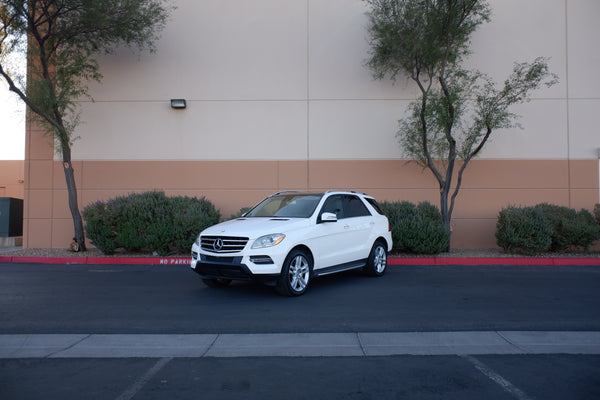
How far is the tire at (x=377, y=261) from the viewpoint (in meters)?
9.64

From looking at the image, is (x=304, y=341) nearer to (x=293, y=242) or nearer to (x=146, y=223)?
(x=293, y=242)

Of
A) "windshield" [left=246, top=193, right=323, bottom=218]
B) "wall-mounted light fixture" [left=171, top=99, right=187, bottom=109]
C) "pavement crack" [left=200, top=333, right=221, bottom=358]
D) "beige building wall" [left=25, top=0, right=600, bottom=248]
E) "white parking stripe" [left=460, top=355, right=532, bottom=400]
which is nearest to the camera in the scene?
"white parking stripe" [left=460, top=355, right=532, bottom=400]

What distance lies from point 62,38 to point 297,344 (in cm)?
1227

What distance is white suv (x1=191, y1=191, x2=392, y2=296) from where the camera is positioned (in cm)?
731

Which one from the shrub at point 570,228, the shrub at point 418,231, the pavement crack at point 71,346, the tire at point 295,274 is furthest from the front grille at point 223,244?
the shrub at point 570,228

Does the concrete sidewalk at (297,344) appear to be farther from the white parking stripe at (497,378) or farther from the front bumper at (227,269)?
the front bumper at (227,269)

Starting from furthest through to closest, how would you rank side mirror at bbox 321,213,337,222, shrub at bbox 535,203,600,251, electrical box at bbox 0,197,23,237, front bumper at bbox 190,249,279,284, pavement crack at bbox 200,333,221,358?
electrical box at bbox 0,197,23,237 < shrub at bbox 535,203,600,251 < side mirror at bbox 321,213,337,222 < front bumper at bbox 190,249,279,284 < pavement crack at bbox 200,333,221,358

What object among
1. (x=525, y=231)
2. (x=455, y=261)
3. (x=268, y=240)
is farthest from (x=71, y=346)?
(x=525, y=231)

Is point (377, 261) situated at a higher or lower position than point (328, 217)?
lower

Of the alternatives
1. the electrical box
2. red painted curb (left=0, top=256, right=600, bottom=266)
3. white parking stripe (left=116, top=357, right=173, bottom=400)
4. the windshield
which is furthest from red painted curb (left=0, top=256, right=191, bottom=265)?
white parking stripe (left=116, top=357, right=173, bottom=400)

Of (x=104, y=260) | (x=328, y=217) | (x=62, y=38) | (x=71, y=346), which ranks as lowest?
(x=71, y=346)

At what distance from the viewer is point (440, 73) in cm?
1257

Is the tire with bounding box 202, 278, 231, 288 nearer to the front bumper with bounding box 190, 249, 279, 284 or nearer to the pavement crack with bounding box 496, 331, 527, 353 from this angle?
the front bumper with bounding box 190, 249, 279, 284

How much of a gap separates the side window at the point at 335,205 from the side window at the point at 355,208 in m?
0.15
